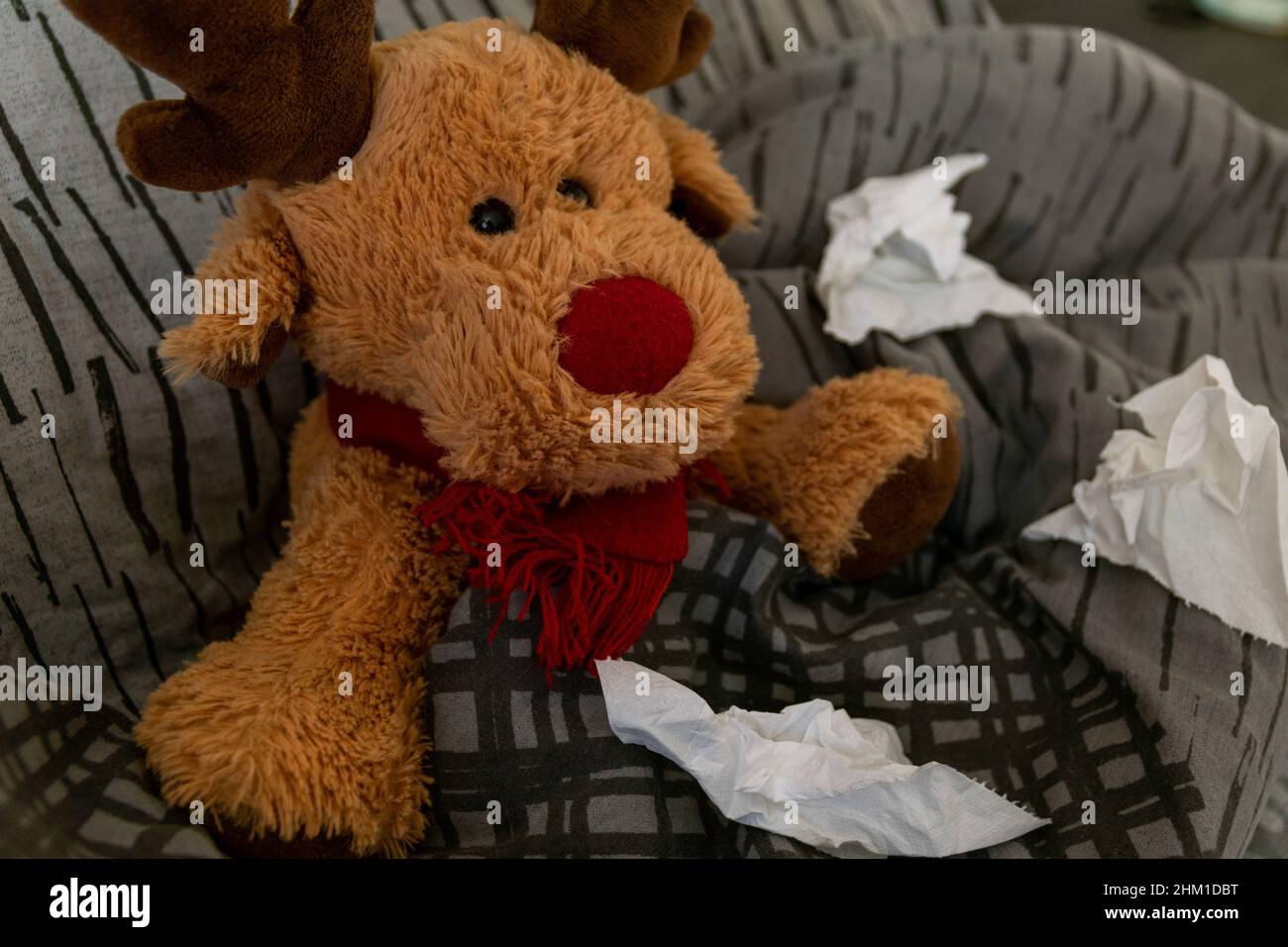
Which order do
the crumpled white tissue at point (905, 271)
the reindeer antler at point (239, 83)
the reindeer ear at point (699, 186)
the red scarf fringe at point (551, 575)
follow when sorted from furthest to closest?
the crumpled white tissue at point (905, 271)
the reindeer ear at point (699, 186)
the red scarf fringe at point (551, 575)
the reindeer antler at point (239, 83)

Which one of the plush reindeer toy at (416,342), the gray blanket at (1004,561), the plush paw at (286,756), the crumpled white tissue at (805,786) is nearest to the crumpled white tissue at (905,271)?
the gray blanket at (1004,561)

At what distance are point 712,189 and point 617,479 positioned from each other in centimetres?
24

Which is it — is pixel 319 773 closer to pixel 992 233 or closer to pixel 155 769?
pixel 155 769

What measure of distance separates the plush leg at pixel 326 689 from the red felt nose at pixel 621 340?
174 millimetres

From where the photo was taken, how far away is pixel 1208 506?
61 centimetres

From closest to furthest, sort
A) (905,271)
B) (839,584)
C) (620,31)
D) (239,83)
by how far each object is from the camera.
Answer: (239,83)
(620,31)
(839,584)
(905,271)

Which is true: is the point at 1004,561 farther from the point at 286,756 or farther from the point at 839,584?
the point at 286,756

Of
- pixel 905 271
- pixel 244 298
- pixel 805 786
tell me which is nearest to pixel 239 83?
pixel 244 298

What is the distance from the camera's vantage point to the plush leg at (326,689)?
0.46 meters

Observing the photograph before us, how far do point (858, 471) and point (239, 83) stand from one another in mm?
420

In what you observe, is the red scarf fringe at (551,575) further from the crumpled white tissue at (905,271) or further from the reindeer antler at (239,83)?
the crumpled white tissue at (905,271)

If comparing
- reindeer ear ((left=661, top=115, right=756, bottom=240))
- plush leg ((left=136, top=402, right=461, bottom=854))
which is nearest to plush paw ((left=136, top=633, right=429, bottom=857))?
plush leg ((left=136, top=402, right=461, bottom=854))

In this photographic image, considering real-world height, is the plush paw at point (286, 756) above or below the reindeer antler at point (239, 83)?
below
